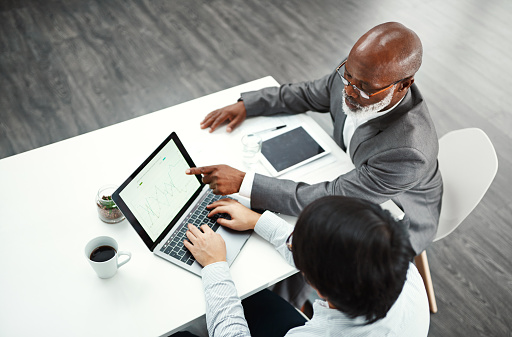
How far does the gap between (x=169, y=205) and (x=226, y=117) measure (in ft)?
1.63

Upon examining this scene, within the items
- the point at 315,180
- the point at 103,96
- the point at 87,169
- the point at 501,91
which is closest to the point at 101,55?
the point at 103,96

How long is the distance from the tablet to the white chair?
0.52 meters

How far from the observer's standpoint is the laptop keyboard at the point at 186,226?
4.73 ft

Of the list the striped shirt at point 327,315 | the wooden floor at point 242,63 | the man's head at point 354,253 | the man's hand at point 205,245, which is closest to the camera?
the man's head at point 354,253

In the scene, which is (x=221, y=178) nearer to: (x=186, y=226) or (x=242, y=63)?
(x=186, y=226)

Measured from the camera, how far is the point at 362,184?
1.62 m

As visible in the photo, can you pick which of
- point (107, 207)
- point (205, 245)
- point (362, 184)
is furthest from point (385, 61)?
point (107, 207)

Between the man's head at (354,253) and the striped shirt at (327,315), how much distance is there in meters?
0.06

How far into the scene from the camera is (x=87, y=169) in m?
1.65

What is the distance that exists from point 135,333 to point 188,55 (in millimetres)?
2561

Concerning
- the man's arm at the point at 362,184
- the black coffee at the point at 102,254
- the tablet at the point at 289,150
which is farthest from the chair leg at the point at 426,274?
the black coffee at the point at 102,254

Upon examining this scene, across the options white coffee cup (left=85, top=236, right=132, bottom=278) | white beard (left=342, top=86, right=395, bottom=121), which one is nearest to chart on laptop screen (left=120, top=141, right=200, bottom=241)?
white coffee cup (left=85, top=236, right=132, bottom=278)

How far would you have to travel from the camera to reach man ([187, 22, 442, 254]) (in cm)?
155

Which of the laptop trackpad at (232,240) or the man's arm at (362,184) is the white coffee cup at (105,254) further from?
the man's arm at (362,184)
